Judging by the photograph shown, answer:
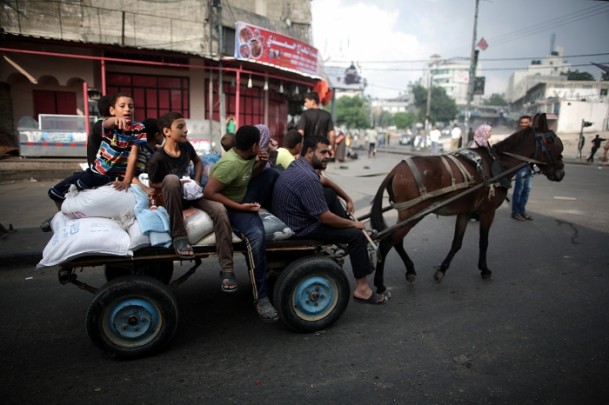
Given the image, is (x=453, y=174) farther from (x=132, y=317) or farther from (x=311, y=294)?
(x=132, y=317)

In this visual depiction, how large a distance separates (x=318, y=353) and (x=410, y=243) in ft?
12.5

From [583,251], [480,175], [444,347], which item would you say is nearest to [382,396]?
[444,347]

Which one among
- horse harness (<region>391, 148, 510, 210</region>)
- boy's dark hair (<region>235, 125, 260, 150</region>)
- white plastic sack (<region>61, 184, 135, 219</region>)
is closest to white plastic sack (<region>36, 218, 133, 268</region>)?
white plastic sack (<region>61, 184, 135, 219</region>)

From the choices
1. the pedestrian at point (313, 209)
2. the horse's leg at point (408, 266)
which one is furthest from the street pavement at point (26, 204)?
the pedestrian at point (313, 209)

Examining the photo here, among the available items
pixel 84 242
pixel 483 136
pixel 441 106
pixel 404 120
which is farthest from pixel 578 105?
pixel 84 242

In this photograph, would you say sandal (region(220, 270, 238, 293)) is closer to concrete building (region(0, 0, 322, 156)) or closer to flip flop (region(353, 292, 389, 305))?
flip flop (region(353, 292, 389, 305))

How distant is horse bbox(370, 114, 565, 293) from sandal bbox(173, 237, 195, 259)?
1.93 meters

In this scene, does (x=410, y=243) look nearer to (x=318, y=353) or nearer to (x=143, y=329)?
(x=318, y=353)

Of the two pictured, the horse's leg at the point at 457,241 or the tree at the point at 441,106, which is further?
the tree at the point at 441,106

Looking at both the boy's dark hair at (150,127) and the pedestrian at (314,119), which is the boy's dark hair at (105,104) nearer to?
the boy's dark hair at (150,127)

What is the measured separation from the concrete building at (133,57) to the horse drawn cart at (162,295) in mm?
10890

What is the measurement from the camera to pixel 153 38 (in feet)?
48.2

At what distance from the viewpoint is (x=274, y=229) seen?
3.46 m

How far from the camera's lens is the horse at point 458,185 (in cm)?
454
